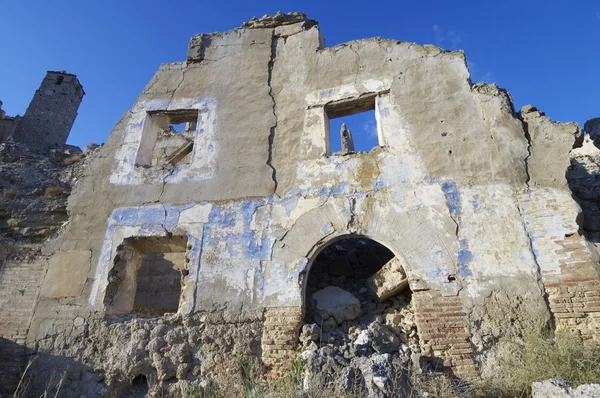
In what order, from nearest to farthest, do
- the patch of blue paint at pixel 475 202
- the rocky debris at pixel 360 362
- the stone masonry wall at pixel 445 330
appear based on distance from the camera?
the rocky debris at pixel 360 362 → the stone masonry wall at pixel 445 330 → the patch of blue paint at pixel 475 202

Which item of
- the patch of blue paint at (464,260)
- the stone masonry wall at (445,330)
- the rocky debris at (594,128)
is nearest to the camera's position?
the stone masonry wall at (445,330)

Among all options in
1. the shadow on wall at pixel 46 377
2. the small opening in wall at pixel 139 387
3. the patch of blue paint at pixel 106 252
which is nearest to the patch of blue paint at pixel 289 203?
the patch of blue paint at pixel 106 252

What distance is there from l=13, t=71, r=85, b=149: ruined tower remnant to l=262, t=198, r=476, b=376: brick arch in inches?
791

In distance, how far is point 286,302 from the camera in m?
5.16

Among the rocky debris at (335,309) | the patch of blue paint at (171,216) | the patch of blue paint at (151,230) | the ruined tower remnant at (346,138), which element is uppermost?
the ruined tower remnant at (346,138)

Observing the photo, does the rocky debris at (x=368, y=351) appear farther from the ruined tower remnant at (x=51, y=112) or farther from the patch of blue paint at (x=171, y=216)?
the ruined tower remnant at (x=51, y=112)

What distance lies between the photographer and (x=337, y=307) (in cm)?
521

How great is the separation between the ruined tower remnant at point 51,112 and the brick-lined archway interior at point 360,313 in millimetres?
20227

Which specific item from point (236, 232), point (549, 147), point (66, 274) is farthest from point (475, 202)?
point (66, 274)

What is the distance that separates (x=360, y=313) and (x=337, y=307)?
32cm

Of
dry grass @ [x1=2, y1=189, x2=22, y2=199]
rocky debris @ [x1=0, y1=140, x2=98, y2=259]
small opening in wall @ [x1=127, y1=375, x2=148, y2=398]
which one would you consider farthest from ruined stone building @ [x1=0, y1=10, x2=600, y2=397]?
dry grass @ [x1=2, y1=189, x2=22, y2=199]

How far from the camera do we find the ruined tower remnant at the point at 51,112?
20.8 m

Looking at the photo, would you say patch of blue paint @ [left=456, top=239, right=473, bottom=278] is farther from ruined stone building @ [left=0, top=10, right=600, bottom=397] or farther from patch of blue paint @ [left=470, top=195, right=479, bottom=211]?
patch of blue paint @ [left=470, top=195, right=479, bottom=211]

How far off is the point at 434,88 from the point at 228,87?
3726 mm
